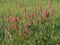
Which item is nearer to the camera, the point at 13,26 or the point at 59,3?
the point at 13,26

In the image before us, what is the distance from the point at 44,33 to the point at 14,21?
31.7 inches

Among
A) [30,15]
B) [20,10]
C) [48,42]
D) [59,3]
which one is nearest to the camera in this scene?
[48,42]

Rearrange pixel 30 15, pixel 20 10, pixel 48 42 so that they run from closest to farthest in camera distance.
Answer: pixel 48 42 → pixel 30 15 → pixel 20 10

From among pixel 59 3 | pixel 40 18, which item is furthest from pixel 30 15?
pixel 59 3

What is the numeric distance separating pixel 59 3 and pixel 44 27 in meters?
2.19

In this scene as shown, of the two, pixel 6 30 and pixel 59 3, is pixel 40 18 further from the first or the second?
pixel 59 3

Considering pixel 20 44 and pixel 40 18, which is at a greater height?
pixel 40 18

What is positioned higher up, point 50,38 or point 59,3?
point 59,3

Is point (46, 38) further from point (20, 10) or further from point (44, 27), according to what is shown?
point (20, 10)

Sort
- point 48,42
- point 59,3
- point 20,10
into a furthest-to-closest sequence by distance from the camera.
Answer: point 59,3, point 20,10, point 48,42

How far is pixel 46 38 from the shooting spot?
6.64 meters

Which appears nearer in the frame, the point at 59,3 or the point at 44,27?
the point at 44,27

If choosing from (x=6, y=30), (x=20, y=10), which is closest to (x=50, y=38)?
(x=6, y=30)

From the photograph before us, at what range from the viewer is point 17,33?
6.68 m
